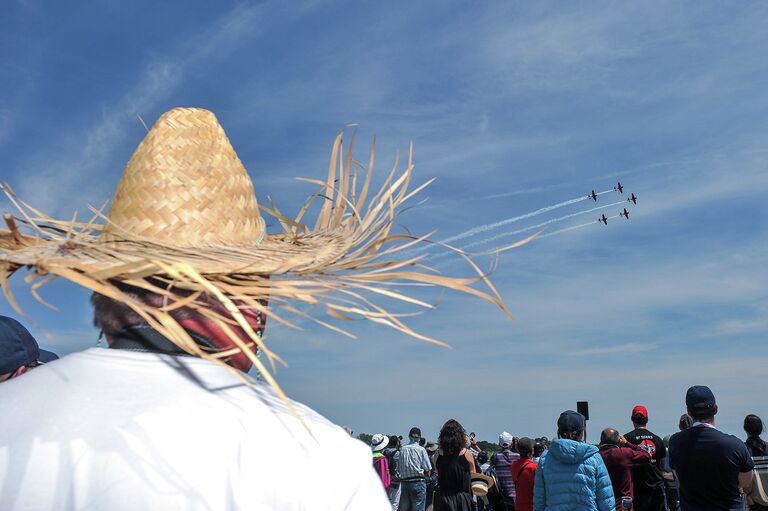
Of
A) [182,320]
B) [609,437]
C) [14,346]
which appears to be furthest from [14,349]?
[609,437]

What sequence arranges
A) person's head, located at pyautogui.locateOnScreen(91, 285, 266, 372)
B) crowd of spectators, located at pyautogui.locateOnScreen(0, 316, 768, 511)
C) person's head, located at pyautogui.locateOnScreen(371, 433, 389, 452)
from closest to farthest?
person's head, located at pyautogui.locateOnScreen(91, 285, 266, 372)
crowd of spectators, located at pyautogui.locateOnScreen(0, 316, 768, 511)
person's head, located at pyautogui.locateOnScreen(371, 433, 389, 452)

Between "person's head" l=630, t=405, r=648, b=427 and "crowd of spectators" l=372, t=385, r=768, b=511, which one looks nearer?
"crowd of spectators" l=372, t=385, r=768, b=511

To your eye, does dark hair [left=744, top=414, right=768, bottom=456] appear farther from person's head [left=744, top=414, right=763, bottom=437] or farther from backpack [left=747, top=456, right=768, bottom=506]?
backpack [left=747, top=456, right=768, bottom=506]

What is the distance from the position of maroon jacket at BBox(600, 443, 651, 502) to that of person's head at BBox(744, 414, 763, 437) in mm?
1158

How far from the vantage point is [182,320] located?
1649mm

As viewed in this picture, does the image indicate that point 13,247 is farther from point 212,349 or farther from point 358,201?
point 358,201

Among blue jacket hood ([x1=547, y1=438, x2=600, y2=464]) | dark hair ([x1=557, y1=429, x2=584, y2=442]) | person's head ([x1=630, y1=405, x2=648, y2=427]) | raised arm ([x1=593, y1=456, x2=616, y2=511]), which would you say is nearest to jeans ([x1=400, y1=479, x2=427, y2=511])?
person's head ([x1=630, y1=405, x2=648, y2=427])

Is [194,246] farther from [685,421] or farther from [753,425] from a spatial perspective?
[685,421]

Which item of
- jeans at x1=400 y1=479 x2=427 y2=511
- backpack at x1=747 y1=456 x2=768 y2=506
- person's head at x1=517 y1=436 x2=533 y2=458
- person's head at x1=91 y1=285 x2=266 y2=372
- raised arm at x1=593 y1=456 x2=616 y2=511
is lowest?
person's head at x1=91 y1=285 x2=266 y2=372

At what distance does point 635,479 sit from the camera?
8.42 metres

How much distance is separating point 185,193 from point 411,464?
10.6 metres

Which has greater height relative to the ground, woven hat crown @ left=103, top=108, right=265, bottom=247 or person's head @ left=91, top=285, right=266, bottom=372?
woven hat crown @ left=103, top=108, right=265, bottom=247

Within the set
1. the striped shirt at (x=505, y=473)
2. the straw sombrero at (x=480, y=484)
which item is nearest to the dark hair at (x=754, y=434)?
the straw sombrero at (x=480, y=484)

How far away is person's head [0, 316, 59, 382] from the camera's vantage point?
3.44 metres
